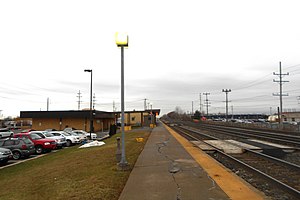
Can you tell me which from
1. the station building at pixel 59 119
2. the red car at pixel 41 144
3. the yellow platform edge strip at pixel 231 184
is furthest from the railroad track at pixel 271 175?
the station building at pixel 59 119

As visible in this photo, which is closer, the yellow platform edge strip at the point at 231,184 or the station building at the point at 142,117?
the yellow platform edge strip at the point at 231,184

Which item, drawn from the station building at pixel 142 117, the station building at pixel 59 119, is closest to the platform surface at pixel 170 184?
the station building at pixel 59 119

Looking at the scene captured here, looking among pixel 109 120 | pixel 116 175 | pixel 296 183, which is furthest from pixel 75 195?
pixel 109 120

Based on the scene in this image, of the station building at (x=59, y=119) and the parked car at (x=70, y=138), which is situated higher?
the station building at (x=59, y=119)

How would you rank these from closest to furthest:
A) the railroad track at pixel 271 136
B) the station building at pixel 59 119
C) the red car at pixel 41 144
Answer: the railroad track at pixel 271 136 < the red car at pixel 41 144 < the station building at pixel 59 119

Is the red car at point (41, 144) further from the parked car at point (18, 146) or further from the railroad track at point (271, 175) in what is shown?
the railroad track at point (271, 175)

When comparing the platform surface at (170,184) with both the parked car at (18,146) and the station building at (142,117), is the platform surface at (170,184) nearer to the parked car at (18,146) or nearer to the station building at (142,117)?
the parked car at (18,146)

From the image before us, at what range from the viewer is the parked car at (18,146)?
18.4m

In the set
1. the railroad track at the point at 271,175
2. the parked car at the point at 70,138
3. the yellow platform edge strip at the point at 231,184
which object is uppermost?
the yellow platform edge strip at the point at 231,184

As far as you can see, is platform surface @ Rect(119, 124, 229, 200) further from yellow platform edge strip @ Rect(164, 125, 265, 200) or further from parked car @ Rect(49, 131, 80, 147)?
parked car @ Rect(49, 131, 80, 147)

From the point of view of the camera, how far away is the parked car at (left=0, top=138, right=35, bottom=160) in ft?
60.2

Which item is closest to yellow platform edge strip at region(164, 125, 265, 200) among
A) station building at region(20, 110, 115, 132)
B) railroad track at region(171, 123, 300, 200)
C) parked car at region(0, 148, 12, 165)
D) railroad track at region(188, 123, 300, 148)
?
railroad track at region(171, 123, 300, 200)

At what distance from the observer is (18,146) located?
18.5m

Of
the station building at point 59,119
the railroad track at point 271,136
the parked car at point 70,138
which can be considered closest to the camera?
the railroad track at point 271,136
